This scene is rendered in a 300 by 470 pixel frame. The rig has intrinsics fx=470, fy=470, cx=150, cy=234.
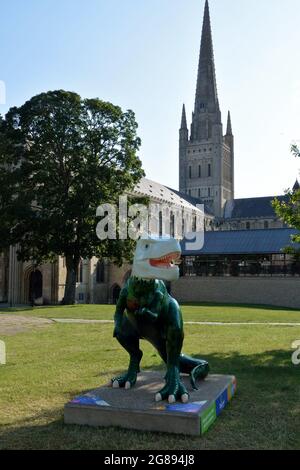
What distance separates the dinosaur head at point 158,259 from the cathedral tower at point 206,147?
351ft

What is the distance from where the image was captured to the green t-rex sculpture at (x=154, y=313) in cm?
679

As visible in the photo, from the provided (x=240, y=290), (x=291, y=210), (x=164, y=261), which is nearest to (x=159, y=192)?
(x=240, y=290)

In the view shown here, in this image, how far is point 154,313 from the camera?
6906 mm

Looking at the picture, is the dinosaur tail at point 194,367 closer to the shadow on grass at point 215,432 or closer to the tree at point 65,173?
the shadow on grass at point 215,432

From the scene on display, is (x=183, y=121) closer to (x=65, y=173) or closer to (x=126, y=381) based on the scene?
(x=65, y=173)

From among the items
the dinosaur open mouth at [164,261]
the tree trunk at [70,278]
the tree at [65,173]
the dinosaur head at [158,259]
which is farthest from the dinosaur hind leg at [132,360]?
the tree trunk at [70,278]

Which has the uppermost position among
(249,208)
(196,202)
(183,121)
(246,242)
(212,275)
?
(183,121)

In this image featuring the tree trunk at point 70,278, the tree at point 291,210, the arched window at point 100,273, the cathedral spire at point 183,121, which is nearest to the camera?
the tree at point 291,210

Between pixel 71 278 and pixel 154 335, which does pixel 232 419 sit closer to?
pixel 154 335

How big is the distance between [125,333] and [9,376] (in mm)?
3465

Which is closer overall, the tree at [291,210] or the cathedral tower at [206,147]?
the tree at [291,210]

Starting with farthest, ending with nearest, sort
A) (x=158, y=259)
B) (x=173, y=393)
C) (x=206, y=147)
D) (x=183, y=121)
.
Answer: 1. (x=183, y=121)
2. (x=206, y=147)
3. (x=158, y=259)
4. (x=173, y=393)

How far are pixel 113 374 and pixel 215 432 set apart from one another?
12.8 feet
